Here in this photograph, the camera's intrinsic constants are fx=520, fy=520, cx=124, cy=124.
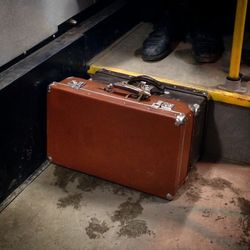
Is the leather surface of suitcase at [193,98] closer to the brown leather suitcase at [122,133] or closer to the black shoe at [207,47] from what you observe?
the brown leather suitcase at [122,133]

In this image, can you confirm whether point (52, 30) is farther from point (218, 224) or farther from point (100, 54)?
point (218, 224)

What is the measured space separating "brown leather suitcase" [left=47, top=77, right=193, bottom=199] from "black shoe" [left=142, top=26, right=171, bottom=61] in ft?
1.12

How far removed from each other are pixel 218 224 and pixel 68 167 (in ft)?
1.91

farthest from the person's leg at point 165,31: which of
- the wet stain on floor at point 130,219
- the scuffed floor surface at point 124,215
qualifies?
the wet stain on floor at point 130,219

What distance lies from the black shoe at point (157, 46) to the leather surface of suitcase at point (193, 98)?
7.0 inches

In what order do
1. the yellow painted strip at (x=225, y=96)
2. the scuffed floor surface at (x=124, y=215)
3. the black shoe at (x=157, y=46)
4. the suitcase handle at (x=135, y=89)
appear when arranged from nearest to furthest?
the scuffed floor surface at (x=124, y=215) → the suitcase handle at (x=135, y=89) → the yellow painted strip at (x=225, y=96) → the black shoe at (x=157, y=46)

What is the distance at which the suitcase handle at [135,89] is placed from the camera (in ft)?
5.52

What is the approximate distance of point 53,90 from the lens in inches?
69.6

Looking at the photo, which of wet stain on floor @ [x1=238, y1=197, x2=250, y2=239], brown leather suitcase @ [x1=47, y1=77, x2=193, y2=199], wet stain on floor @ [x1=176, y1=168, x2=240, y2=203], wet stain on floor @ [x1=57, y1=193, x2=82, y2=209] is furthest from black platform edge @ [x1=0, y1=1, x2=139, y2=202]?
wet stain on floor @ [x1=238, y1=197, x2=250, y2=239]

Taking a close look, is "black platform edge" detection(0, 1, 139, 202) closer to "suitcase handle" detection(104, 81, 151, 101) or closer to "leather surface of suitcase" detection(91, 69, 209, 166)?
"leather surface of suitcase" detection(91, 69, 209, 166)

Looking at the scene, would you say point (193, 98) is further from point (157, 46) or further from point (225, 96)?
point (157, 46)

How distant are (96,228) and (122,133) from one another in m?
0.32

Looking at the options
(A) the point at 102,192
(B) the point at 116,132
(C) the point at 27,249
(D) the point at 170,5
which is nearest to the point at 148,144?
(B) the point at 116,132

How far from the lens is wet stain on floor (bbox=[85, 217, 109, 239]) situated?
1601 mm
